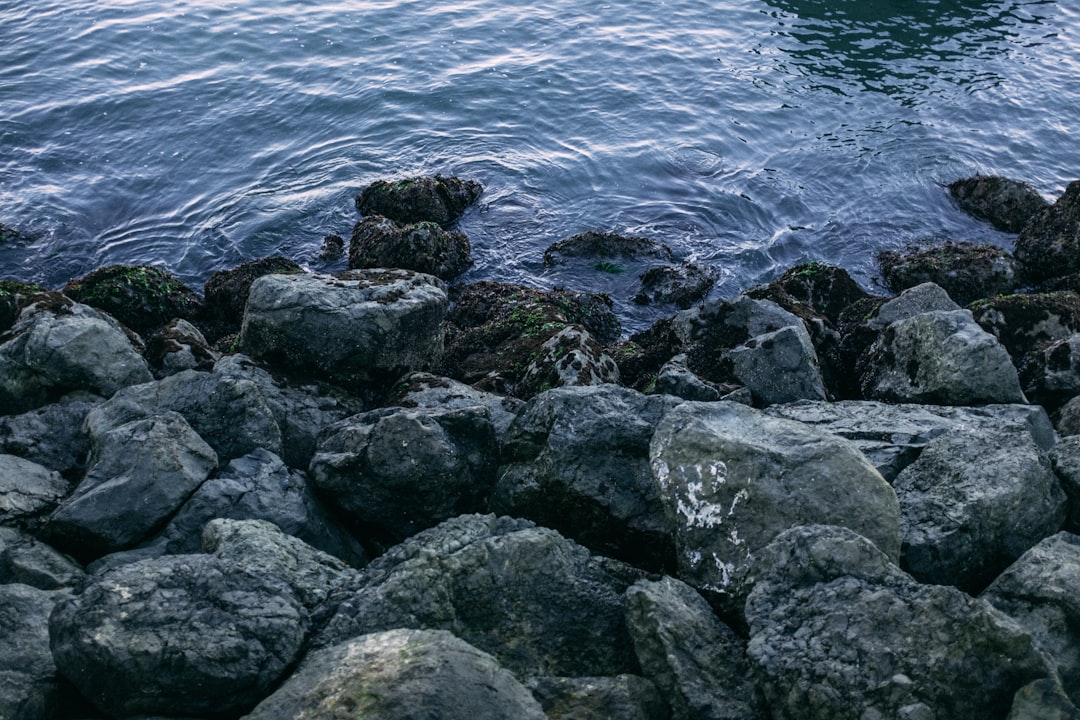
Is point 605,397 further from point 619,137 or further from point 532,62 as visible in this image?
point 532,62

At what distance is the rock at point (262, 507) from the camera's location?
28.2 feet

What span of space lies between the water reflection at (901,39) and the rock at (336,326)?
69.2ft

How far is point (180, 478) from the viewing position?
8.71 m

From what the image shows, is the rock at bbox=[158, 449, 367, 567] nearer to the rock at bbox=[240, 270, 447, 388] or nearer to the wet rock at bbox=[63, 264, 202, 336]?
the rock at bbox=[240, 270, 447, 388]

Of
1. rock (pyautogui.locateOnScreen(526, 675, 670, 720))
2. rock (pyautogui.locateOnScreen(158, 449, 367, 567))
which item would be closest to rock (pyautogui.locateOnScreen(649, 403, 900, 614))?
rock (pyautogui.locateOnScreen(526, 675, 670, 720))

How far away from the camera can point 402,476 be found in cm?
923

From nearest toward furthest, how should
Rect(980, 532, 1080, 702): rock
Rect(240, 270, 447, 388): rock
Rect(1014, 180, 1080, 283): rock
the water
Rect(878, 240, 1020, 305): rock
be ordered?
Rect(980, 532, 1080, 702): rock, Rect(240, 270, 447, 388): rock, Rect(878, 240, 1020, 305): rock, Rect(1014, 180, 1080, 283): rock, the water

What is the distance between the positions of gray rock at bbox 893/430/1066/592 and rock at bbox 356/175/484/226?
13.8 meters

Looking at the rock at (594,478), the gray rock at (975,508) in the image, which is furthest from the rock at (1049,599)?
the rock at (594,478)

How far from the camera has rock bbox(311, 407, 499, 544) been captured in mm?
9258

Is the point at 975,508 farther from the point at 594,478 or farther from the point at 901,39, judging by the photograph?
the point at 901,39

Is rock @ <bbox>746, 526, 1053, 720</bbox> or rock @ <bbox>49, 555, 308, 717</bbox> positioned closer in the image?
rock @ <bbox>746, 526, 1053, 720</bbox>

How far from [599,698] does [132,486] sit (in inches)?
198

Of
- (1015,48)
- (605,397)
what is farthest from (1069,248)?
(1015,48)
